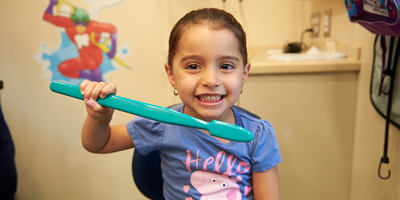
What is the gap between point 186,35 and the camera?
23.3 inches

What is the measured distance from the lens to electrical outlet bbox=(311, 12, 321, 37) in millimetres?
1584

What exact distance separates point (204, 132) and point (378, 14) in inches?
21.0

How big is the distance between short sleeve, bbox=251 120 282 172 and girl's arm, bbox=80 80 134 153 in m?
0.32

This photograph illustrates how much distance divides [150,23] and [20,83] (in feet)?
2.41

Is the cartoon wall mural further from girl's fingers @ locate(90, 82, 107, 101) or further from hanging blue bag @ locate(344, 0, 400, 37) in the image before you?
hanging blue bag @ locate(344, 0, 400, 37)

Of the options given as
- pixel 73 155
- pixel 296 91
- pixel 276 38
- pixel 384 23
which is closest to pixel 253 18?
pixel 276 38

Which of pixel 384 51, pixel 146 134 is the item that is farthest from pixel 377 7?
pixel 146 134

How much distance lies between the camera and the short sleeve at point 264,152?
2.11ft

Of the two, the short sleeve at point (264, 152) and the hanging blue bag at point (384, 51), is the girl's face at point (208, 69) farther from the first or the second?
the hanging blue bag at point (384, 51)

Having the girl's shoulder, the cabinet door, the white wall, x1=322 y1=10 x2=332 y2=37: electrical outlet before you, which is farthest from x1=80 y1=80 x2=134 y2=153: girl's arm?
x1=322 y1=10 x2=332 y2=37: electrical outlet

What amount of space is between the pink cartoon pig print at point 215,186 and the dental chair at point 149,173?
0.63 ft

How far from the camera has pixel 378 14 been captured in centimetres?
69

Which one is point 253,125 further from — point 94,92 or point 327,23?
point 327,23

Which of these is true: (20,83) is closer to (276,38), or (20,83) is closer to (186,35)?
(186,35)
